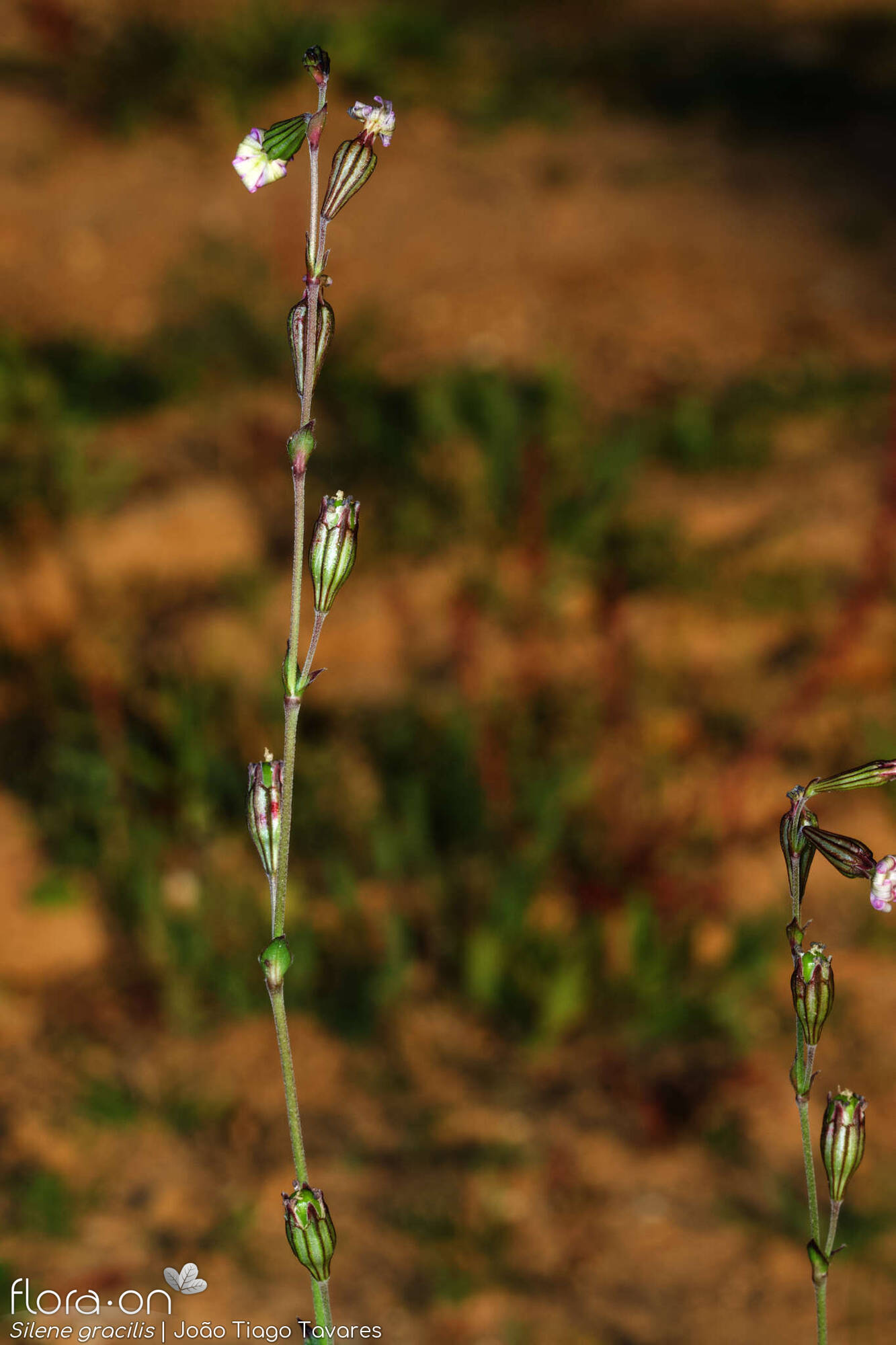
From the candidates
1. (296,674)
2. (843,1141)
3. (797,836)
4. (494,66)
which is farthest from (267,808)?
(494,66)

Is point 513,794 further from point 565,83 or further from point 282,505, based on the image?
point 565,83

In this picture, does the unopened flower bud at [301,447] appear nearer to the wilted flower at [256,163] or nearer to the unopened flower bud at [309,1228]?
the wilted flower at [256,163]

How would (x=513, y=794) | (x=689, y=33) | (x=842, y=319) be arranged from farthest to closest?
(x=689, y=33) → (x=842, y=319) → (x=513, y=794)

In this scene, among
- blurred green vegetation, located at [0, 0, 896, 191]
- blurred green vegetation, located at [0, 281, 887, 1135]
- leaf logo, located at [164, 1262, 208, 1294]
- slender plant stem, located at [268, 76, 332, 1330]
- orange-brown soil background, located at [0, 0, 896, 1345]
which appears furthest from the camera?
blurred green vegetation, located at [0, 0, 896, 191]

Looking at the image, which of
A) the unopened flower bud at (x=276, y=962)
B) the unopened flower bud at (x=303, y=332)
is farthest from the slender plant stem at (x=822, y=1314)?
the unopened flower bud at (x=303, y=332)

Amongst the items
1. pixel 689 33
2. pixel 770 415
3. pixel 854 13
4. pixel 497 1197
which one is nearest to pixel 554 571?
pixel 770 415

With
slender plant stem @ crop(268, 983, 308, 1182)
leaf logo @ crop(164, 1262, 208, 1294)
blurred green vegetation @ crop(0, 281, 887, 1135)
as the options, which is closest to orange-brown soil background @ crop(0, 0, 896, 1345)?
blurred green vegetation @ crop(0, 281, 887, 1135)

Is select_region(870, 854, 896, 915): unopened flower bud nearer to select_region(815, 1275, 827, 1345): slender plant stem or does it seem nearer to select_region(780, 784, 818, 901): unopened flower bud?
select_region(780, 784, 818, 901): unopened flower bud
